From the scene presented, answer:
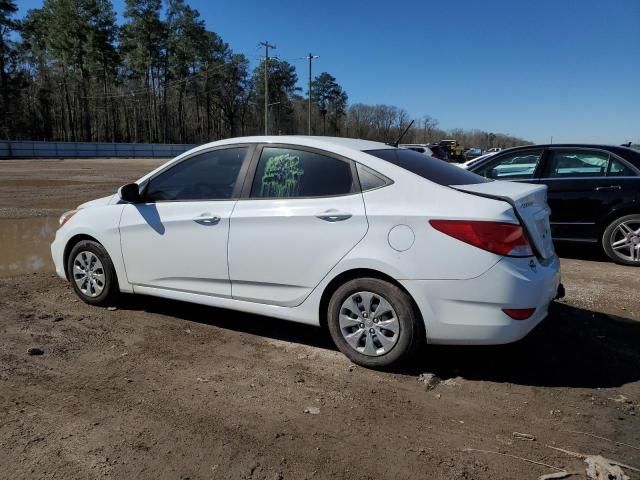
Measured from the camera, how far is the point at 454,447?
288 cm

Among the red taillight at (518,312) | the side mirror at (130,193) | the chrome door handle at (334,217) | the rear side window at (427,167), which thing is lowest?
the red taillight at (518,312)

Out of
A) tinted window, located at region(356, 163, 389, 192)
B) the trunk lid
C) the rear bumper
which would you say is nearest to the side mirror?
tinted window, located at region(356, 163, 389, 192)

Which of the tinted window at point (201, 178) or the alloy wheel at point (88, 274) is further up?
the tinted window at point (201, 178)

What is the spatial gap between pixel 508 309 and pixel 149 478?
2330 mm

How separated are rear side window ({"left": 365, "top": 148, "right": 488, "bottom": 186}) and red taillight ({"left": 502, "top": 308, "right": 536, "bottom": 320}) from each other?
1023 mm

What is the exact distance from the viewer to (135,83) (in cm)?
8125

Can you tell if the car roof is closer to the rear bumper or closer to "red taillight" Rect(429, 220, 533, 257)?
"red taillight" Rect(429, 220, 533, 257)

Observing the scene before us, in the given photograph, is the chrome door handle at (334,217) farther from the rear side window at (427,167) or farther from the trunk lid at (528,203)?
the trunk lid at (528,203)

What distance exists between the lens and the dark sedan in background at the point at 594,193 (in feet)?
23.2

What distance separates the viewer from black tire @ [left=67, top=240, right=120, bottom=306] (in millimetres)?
5043

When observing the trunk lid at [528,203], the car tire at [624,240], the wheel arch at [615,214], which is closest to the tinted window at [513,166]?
the wheel arch at [615,214]

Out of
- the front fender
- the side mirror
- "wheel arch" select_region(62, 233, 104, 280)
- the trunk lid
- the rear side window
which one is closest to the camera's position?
the trunk lid

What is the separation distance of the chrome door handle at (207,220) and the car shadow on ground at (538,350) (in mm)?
1023

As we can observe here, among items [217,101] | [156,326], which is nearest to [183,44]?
[217,101]
